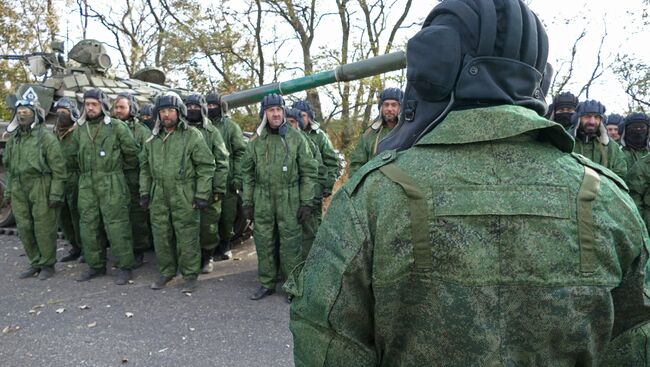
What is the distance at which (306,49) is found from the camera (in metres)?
19.5

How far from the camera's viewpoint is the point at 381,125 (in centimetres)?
588

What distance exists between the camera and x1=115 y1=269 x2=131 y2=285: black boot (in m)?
5.72

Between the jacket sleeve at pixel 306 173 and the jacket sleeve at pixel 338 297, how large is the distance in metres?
4.05

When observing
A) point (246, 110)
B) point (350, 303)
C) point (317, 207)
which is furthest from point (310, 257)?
point (246, 110)

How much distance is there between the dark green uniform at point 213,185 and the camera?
19.0 ft

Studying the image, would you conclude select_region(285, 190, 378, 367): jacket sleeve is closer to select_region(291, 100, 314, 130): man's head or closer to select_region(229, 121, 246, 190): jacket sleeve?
select_region(229, 121, 246, 190): jacket sleeve

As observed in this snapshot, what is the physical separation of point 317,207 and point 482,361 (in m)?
4.39

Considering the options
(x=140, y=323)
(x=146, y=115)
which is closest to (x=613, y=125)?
(x=146, y=115)

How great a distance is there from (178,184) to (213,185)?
420 millimetres

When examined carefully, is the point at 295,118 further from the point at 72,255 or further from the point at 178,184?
the point at 72,255

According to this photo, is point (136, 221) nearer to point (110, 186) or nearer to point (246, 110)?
point (110, 186)

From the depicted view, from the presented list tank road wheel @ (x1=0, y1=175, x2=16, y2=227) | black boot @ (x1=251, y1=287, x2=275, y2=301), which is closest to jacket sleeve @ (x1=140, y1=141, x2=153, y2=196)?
black boot @ (x1=251, y1=287, x2=275, y2=301)

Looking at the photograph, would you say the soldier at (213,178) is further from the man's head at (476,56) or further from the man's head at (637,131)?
the man's head at (637,131)

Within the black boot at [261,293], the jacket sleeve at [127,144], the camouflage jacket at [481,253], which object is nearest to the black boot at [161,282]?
the black boot at [261,293]
